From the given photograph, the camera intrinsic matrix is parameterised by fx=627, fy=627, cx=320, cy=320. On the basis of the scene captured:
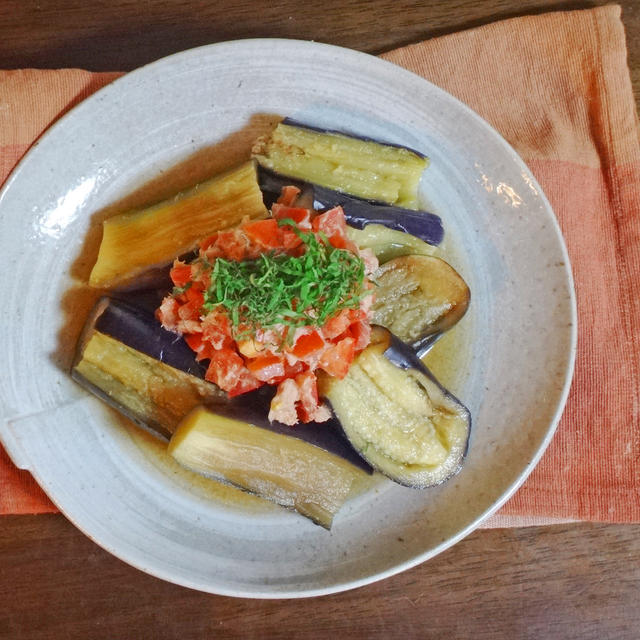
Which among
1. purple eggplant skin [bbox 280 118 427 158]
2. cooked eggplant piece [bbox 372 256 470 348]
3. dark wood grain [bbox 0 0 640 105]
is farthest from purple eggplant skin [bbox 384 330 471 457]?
dark wood grain [bbox 0 0 640 105]

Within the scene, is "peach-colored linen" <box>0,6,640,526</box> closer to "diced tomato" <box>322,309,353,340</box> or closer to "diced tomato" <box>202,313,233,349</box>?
"diced tomato" <box>322,309,353,340</box>

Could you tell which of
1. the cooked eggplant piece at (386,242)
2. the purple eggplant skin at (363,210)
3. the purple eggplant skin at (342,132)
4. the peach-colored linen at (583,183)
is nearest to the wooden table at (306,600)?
the peach-colored linen at (583,183)

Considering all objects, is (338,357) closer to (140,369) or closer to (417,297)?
(417,297)

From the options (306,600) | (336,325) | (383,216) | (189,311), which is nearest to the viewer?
(336,325)

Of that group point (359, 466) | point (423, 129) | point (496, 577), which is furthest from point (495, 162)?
point (496, 577)

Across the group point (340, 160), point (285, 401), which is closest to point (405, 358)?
point (285, 401)

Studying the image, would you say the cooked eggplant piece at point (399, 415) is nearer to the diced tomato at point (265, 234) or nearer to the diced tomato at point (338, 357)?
the diced tomato at point (338, 357)

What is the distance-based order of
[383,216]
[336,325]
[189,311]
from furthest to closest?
[383,216] → [189,311] → [336,325]
